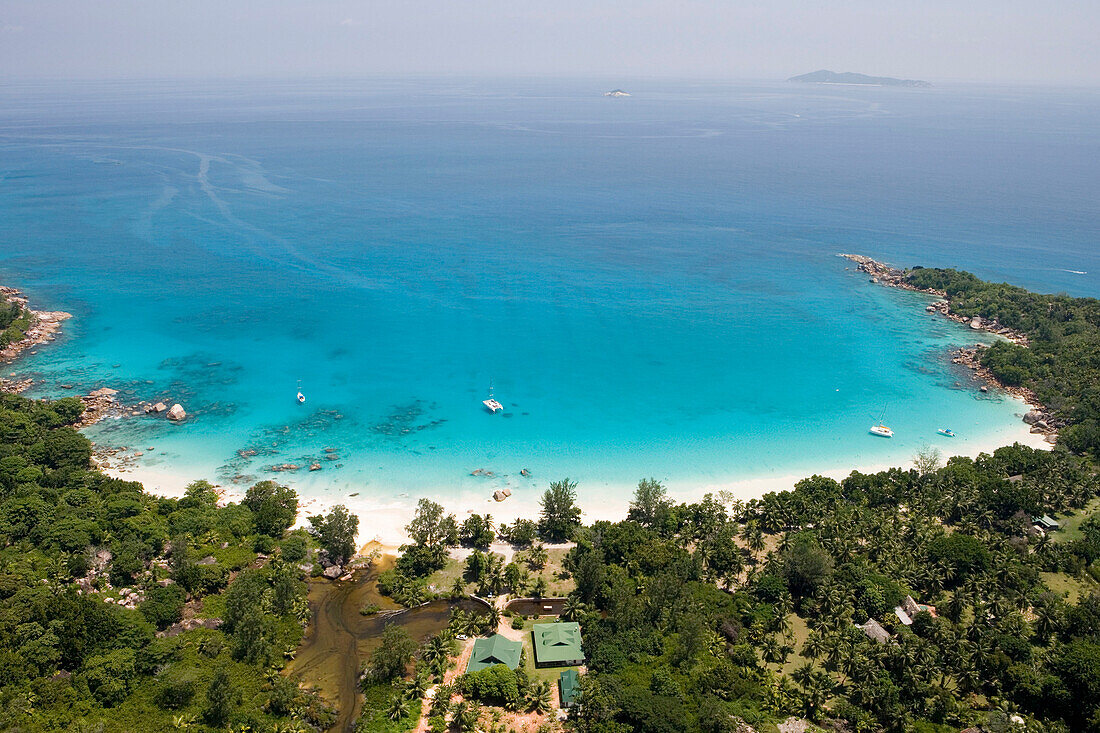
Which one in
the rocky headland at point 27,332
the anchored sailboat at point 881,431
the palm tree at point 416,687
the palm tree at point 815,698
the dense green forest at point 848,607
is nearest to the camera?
the dense green forest at point 848,607

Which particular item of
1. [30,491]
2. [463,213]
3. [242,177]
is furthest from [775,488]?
[242,177]

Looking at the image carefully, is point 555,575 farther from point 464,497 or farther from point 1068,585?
point 1068,585

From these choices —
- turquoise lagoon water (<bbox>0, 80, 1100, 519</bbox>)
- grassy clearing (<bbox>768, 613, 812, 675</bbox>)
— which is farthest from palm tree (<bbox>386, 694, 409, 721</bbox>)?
grassy clearing (<bbox>768, 613, 812, 675</bbox>)

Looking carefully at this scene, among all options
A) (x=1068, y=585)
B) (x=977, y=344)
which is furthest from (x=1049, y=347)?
(x=1068, y=585)

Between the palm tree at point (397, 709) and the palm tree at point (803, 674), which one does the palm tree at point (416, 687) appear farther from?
the palm tree at point (803, 674)

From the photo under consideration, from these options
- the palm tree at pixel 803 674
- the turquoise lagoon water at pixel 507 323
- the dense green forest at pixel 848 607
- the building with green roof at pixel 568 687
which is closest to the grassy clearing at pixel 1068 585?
the dense green forest at pixel 848 607

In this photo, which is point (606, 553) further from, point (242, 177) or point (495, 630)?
point (242, 177)
